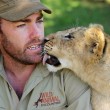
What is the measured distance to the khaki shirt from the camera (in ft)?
12.3

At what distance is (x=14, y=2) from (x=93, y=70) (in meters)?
0.86

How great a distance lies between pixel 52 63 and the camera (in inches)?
151

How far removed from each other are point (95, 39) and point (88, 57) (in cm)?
16

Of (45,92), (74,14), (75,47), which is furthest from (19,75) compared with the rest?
(74,14)

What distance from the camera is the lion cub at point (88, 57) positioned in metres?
3.72

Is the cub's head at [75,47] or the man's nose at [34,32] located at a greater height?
the man's nose at [34,32]

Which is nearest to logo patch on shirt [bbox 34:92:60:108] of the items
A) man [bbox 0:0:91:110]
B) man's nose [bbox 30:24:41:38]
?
man [bbox 0:0:91:110]

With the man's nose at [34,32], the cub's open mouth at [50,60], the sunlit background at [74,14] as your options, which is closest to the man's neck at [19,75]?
the cub's open mouth at [50,60]

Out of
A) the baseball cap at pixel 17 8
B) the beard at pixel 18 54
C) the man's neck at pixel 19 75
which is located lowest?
the man's neck at pixel 19 75

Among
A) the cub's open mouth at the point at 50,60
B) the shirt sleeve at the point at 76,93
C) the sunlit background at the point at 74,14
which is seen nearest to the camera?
the shirt sleeve at the point at 76,93

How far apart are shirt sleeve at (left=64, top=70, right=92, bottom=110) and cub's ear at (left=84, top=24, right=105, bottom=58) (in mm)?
274

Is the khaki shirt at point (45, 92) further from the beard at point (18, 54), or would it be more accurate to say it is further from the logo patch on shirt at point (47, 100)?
the beard at point (18, 54)

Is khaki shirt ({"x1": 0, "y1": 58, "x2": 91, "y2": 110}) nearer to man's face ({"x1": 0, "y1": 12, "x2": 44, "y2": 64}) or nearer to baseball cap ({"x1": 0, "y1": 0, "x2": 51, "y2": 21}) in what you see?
man's face ({"x1": 0, "y1": 12, "x2": 44, "y2": 64})

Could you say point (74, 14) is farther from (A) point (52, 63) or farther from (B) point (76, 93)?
(B) point (76, 93)
